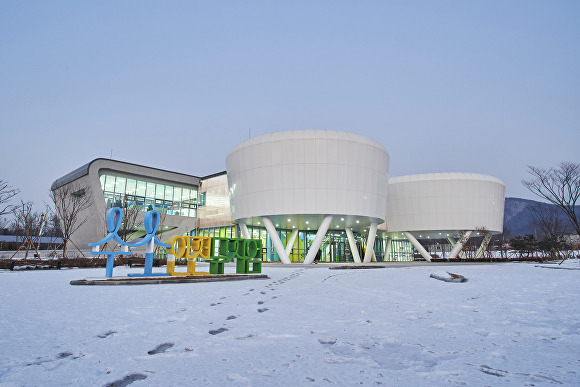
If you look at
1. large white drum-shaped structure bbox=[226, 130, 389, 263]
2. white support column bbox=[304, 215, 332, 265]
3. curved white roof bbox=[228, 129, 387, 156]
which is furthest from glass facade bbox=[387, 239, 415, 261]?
curved white roof bbox=[228, 129, 387, 156]

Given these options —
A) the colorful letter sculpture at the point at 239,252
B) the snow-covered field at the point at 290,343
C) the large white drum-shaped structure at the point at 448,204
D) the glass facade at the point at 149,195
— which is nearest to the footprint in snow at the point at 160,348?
the snow-covered field at the point at 290,343

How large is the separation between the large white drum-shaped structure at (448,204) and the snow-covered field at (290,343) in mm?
44070

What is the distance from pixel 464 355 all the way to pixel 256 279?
1231 centimetres

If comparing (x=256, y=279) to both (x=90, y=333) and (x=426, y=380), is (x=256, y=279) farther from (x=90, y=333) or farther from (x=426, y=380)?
(x=426, y=380)

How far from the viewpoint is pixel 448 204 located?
48.1 metres

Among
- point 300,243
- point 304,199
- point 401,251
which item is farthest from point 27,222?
point 401,251

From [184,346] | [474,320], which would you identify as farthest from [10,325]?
[474,320]

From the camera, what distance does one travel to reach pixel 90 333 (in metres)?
4.62

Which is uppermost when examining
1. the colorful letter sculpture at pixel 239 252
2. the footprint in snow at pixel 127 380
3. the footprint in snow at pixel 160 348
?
the footprint in snow at pixel 127 380

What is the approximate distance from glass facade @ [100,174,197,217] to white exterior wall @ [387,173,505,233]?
34857mm

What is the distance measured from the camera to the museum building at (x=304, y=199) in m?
32.3

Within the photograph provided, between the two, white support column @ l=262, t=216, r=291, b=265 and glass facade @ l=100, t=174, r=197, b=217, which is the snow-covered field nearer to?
white support column @ l=262, t=216, r=291, b=265

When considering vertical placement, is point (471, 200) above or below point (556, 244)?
above

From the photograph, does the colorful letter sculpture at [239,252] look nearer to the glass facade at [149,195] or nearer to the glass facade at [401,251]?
the glass facade at [149,195]
